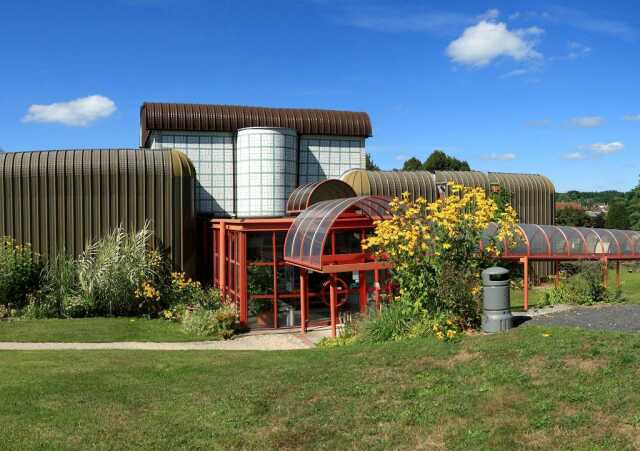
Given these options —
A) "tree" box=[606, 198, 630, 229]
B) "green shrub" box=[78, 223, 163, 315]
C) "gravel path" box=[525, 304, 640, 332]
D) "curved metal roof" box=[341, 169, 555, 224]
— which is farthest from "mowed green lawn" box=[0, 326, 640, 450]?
"tree" box=[606, 198, 630, 229]

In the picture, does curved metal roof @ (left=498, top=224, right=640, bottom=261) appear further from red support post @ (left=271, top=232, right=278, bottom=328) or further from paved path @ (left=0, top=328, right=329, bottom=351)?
paved path @ (left=0, top=328, right=329, bottom=351)

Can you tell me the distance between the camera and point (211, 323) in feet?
45.1

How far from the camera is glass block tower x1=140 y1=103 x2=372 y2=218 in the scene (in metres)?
20.8

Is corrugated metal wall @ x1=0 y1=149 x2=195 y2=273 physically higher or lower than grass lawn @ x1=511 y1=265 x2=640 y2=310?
higher

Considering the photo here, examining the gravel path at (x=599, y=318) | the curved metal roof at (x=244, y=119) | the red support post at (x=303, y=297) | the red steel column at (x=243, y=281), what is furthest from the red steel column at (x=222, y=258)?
the gravel path at (x=599, y=318)

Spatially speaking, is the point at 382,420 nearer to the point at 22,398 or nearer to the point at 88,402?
the point at 88,402

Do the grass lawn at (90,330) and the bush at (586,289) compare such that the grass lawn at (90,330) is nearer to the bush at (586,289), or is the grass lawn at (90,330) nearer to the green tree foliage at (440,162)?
the bush at (586,289)

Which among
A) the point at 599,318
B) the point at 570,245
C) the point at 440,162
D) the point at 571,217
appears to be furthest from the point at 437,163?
the point at 599,318

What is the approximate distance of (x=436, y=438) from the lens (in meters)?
5.96

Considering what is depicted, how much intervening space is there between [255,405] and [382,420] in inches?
64.6

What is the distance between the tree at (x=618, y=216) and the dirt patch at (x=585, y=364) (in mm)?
40922

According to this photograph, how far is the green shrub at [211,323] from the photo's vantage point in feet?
44.7

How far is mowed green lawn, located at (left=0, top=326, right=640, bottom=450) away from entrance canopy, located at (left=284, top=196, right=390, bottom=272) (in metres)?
3.37

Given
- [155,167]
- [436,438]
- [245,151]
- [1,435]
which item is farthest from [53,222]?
[436,438]
